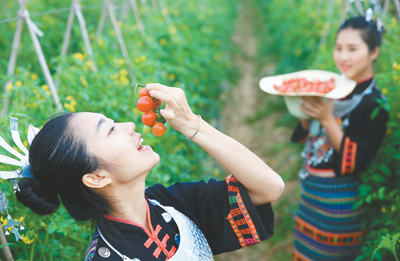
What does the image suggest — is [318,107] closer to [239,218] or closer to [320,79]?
[320,79]

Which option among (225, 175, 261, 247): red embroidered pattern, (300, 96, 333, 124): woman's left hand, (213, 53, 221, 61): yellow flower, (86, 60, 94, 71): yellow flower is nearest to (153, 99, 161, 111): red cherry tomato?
(225, 175, 261, 247): red embroidered pattern

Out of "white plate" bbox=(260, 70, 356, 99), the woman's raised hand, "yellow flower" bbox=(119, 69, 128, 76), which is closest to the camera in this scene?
the woman's raised hand

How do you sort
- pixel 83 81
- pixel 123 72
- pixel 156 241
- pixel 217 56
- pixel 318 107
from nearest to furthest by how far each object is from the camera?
pixel 156 241 < pixel 318 107 < pixel 83 81 < pixel 123 72 < pixel 217 56

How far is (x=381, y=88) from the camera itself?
8.74 ft

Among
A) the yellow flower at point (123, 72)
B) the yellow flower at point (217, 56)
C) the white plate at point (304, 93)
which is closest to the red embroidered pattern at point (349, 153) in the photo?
the white plate at point (304, 93)

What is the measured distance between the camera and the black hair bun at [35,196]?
1.15 metres

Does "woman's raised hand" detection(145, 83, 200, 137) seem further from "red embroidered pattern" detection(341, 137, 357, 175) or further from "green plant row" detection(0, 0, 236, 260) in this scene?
"red embroidered pattern" detection(341, 137, 357, 175)

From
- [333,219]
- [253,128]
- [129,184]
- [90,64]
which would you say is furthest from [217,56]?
[129,184]

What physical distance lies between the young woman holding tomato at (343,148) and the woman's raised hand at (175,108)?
1.15 metres

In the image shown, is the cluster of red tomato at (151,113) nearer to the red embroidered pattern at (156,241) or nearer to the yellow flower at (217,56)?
the red embroidered pattern at (156,241)

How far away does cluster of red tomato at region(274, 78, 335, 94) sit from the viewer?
204 centimetres

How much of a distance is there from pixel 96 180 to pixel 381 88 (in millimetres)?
2294

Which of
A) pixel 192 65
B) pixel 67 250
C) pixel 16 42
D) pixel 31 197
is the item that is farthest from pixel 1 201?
pixel 192 65

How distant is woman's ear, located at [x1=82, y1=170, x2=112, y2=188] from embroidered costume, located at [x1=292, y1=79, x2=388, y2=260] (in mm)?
1463
